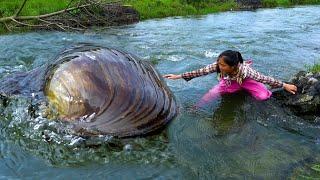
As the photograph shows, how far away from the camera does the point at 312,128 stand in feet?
19.1

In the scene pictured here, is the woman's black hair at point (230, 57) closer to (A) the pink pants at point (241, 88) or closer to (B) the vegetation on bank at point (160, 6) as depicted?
(A) the pink pants at point (241, 88)

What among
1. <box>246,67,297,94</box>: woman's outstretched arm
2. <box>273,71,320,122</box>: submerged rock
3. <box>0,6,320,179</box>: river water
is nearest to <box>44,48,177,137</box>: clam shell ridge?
<box>0,6,320,179</box>: river water

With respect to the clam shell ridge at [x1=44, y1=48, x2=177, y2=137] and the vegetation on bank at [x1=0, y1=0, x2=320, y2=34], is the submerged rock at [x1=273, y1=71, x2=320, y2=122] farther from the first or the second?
the vegetation on bank at [x1=0, y1=0, x2=320, y2=34]

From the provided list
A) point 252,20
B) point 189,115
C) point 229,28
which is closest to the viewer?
point 189,115

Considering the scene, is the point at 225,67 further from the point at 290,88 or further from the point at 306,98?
the point at 306,98

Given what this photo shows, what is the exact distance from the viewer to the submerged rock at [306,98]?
20.4ft

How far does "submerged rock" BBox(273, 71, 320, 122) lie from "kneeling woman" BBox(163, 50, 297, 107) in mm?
141

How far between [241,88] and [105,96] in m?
2.82

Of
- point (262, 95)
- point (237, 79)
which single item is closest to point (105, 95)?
point (237, 79)

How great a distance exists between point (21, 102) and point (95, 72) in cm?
133

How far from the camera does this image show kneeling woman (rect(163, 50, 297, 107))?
6555mm

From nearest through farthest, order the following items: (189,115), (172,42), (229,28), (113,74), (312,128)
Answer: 1. (113,74)
2. (312,128)
3. (189,115)
4. (172,42)
5. (229,28)

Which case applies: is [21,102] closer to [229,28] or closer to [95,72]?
[95,72]

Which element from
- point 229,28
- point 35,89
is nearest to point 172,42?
point 229,28
